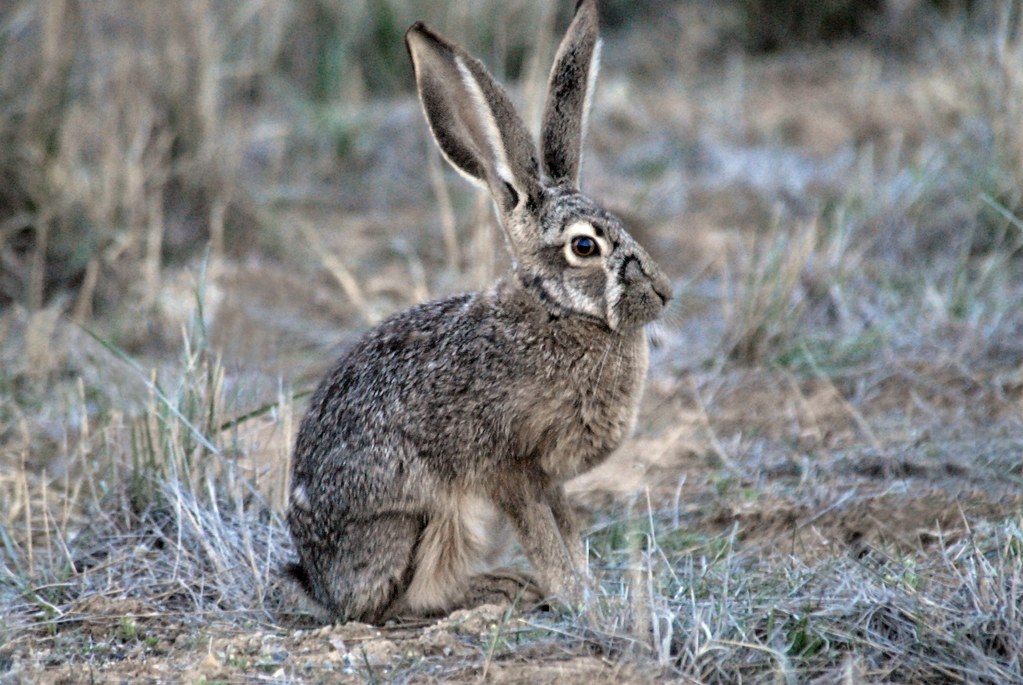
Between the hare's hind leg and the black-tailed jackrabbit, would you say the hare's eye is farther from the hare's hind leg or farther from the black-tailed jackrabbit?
the hare's hind leg

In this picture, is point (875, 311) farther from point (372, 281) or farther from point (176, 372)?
point (176, 372)

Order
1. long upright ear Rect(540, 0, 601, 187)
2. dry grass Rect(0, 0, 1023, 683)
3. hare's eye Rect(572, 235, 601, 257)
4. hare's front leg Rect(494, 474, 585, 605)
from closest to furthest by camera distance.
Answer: dry grass Rect(0, 0, 1023, 683) < hare's front leg Rect(494, 474, 585, 605) < hare's eye Rect(572, 235, 601, 257) < long upright ear Rect(540, 0, 601, 187)

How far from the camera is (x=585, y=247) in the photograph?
3836 millimetres

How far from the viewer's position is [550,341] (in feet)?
12.6

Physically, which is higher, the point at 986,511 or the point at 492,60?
the point at 492,60

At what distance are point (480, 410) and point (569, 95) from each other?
41.4 inches

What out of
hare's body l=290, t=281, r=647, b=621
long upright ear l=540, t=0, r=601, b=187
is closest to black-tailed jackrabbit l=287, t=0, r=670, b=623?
hare's body l=290, t=281, r=647, b=621

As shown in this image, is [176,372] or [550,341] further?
[176,372]

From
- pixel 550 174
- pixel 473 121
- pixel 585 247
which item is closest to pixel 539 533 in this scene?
pixel 585 247

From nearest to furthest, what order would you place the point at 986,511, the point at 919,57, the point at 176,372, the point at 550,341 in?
the point at 550,341 → the point at 986,511 → the point at 176,372 → the point at 919,57

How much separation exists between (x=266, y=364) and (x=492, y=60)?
387 centimetres

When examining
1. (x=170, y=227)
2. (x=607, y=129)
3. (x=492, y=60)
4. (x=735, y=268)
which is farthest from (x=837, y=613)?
(x=492, y=60)

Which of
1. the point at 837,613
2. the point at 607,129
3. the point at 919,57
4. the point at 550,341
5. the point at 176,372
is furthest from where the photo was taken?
the point at 919,57

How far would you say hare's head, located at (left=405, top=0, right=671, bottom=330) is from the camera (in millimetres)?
3820
